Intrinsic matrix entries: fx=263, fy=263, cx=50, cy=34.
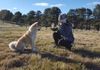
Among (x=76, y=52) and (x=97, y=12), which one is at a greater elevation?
(x=76, y=52)

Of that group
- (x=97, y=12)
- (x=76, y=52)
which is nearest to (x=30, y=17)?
(x=97, y=12)

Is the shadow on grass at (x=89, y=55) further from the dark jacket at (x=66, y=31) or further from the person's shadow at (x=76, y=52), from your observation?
the dark jacket at (x=66, y=31)

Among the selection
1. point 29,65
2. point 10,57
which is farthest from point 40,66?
point 10,57

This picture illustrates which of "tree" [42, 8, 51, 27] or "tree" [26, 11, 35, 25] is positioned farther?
"tree" [26, 11, 35, 25]

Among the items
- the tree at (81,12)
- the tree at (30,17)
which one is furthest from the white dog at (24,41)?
the tree at (81,12)

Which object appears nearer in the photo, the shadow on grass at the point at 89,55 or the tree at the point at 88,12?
the shadow on grass at the point at 89,55

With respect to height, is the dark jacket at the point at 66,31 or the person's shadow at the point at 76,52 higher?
→ the dark jacket at the point at 66,31

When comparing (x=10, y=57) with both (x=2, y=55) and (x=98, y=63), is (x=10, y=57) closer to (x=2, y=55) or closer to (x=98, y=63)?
(x=2, y=55)

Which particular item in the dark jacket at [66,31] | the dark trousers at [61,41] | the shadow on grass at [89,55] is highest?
the dark jacket at [66,31]

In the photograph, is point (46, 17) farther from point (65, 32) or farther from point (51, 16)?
point (65, 32)

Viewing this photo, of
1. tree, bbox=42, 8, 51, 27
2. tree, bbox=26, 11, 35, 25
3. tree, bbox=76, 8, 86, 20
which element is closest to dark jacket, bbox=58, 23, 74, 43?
tree, bbox=42, 8, 51, 27

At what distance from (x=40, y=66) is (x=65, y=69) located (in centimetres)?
107

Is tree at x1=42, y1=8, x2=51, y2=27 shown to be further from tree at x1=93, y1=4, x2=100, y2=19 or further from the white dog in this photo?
the white dog

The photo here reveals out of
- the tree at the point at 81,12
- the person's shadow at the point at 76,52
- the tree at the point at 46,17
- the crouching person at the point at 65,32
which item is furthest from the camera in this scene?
the tree at the point at 81,12
